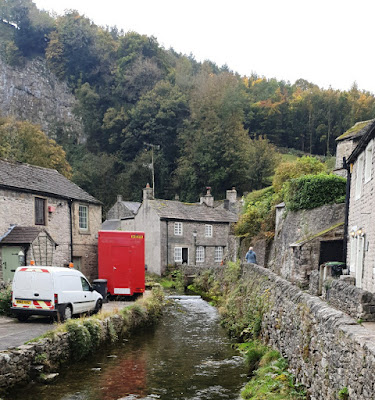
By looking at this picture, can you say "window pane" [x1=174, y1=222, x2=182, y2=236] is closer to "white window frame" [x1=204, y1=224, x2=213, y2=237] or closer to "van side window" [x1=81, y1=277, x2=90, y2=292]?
"white window frame" [x1=204, y1=224, x2=213, y2=237]

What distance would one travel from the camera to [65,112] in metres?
69.4

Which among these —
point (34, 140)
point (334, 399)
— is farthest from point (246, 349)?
point (34, 140)

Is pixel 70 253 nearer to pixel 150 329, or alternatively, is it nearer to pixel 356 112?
pixel 150 329

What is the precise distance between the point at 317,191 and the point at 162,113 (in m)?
43.5

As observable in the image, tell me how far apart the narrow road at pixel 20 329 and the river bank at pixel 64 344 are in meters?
0.45

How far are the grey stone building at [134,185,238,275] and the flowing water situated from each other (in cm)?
1788

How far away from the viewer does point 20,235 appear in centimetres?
1688

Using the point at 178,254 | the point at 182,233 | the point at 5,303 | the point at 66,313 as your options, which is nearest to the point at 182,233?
the point at 182,233

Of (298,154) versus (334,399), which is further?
(298,154)

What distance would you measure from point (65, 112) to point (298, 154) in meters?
40.3

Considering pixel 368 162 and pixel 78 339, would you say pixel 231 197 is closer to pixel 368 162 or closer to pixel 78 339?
pixel 368 162

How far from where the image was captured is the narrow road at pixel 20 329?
1045cm

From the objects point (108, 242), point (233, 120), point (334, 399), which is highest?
point (233, 120)

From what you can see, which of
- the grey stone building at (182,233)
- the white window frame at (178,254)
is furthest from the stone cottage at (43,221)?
the white window frame at (178,254)
